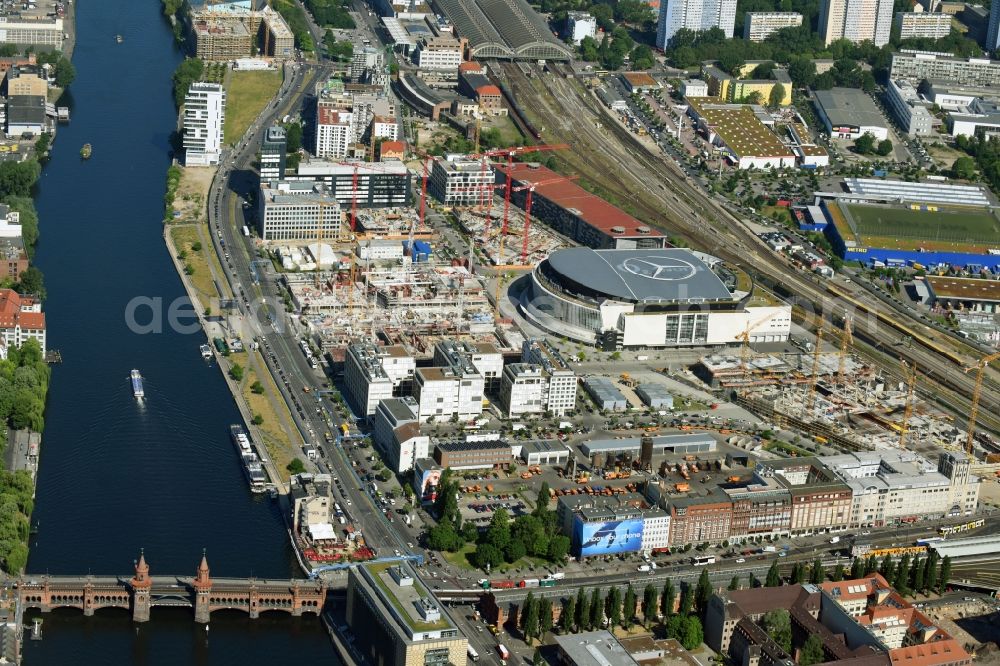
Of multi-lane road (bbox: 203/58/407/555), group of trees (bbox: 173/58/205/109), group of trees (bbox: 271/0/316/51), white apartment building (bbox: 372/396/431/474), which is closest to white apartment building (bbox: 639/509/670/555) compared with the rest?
multi-lane road (bbox: 203/58/407/555)

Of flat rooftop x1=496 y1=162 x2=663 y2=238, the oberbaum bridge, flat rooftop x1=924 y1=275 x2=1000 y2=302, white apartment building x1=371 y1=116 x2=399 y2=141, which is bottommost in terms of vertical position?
the oberbaum bridge

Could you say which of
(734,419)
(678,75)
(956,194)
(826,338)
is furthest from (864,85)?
(734,419)

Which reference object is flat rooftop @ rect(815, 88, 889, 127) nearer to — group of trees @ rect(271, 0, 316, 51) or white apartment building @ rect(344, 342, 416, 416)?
group of trees @ rect(271, 0, 316, 51)

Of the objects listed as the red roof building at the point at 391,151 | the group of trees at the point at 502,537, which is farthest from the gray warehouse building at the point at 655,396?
the red roof building at the point at 391,151

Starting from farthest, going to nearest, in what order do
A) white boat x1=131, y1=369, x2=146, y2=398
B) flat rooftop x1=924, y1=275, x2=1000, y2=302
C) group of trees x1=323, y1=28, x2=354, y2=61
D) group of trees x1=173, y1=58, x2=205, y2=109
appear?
group of trees x1=323, y1=28, x2=354, y2=61
group of trees x1=173, y1=58, x2=205, y2=109
flat rooftop x1=924, y1=275, x2=1000, y2=302
white boat x1=131, y1=369, x2=146, y2=398

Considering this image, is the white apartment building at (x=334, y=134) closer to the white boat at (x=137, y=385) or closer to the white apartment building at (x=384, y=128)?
the white apartment building at (x=384, y=128)

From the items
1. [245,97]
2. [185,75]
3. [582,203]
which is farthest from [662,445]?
[185,75]

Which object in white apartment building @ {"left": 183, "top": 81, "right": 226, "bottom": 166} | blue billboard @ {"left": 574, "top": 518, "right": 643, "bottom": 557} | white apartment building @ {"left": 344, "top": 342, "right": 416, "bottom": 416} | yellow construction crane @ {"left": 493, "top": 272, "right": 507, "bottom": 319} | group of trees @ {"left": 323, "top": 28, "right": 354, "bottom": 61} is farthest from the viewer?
group of trees @ {"left": 323, "top": 28, "right": 354, "bottom": 61}
